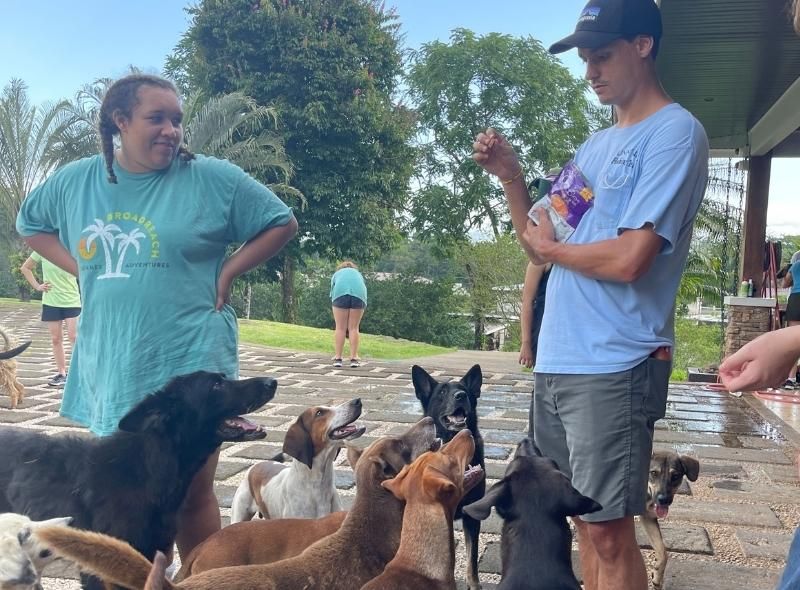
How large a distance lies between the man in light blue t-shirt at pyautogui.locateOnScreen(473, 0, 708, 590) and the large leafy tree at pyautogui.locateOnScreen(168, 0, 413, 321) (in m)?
22.7

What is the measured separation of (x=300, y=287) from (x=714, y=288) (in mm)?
17233

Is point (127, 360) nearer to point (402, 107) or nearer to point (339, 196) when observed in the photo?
point (339, 196)

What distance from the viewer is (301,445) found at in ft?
13.1

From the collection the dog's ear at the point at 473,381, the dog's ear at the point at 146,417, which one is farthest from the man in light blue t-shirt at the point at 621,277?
the dog's ear at the point at 473,381

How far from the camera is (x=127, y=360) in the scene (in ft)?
10.3

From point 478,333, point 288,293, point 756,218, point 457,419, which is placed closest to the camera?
point 457,419

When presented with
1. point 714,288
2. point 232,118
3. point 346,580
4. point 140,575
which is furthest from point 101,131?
point 714,288

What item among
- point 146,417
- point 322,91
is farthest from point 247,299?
point 146,417

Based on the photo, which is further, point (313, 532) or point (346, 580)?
point (313, 532)

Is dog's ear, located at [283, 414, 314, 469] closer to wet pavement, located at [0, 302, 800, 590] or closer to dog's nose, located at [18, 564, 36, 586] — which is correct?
wet pavement, located at [0, 302, 800, 590]

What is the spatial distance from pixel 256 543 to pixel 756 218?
12.8m

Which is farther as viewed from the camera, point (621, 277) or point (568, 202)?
point (568, 202)

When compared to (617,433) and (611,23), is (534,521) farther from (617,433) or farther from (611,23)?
(611,23)

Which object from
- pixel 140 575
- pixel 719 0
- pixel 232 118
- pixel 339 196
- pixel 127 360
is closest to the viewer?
pixel 140 575
